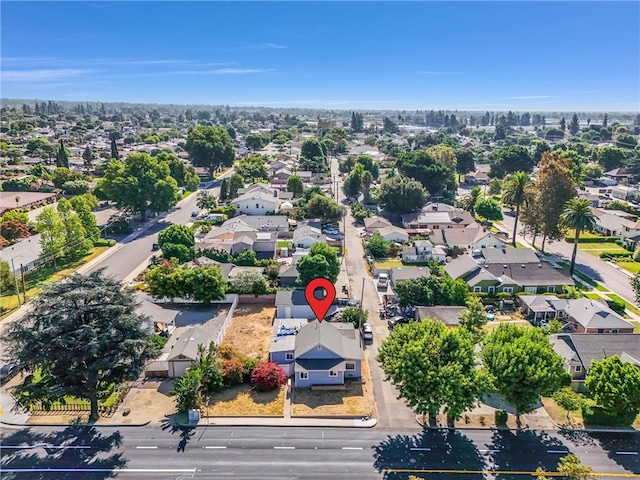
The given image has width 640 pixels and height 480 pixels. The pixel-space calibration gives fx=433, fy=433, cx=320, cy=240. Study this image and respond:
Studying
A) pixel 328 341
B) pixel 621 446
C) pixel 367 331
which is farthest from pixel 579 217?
pixel 328 341

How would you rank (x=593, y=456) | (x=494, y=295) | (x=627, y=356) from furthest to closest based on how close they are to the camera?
(x=494, y=295) → (x=627, y=356) → (x=593, y=456)

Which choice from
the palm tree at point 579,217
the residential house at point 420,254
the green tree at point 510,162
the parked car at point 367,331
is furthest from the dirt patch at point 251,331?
the green tree at point 510,162

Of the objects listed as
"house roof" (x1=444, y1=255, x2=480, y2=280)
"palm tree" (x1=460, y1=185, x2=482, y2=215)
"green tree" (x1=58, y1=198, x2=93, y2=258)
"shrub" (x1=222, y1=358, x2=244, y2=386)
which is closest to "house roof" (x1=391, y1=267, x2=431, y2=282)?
"house roof" (x1=444, y1=255, x2=480, y2=280)

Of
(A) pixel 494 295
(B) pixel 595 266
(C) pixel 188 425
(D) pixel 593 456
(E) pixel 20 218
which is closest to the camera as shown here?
(D) pixel 593 456

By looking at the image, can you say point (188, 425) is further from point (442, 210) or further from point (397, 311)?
point (442, 210)

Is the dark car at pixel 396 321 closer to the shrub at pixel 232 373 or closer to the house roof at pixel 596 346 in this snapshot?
the house roof at pixel 596 346

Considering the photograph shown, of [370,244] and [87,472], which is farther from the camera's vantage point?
[370,244]

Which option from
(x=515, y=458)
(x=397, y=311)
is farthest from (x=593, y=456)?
(x=397, y=311)

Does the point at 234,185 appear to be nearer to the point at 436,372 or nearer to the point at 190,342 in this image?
Result: the point at 190,342
